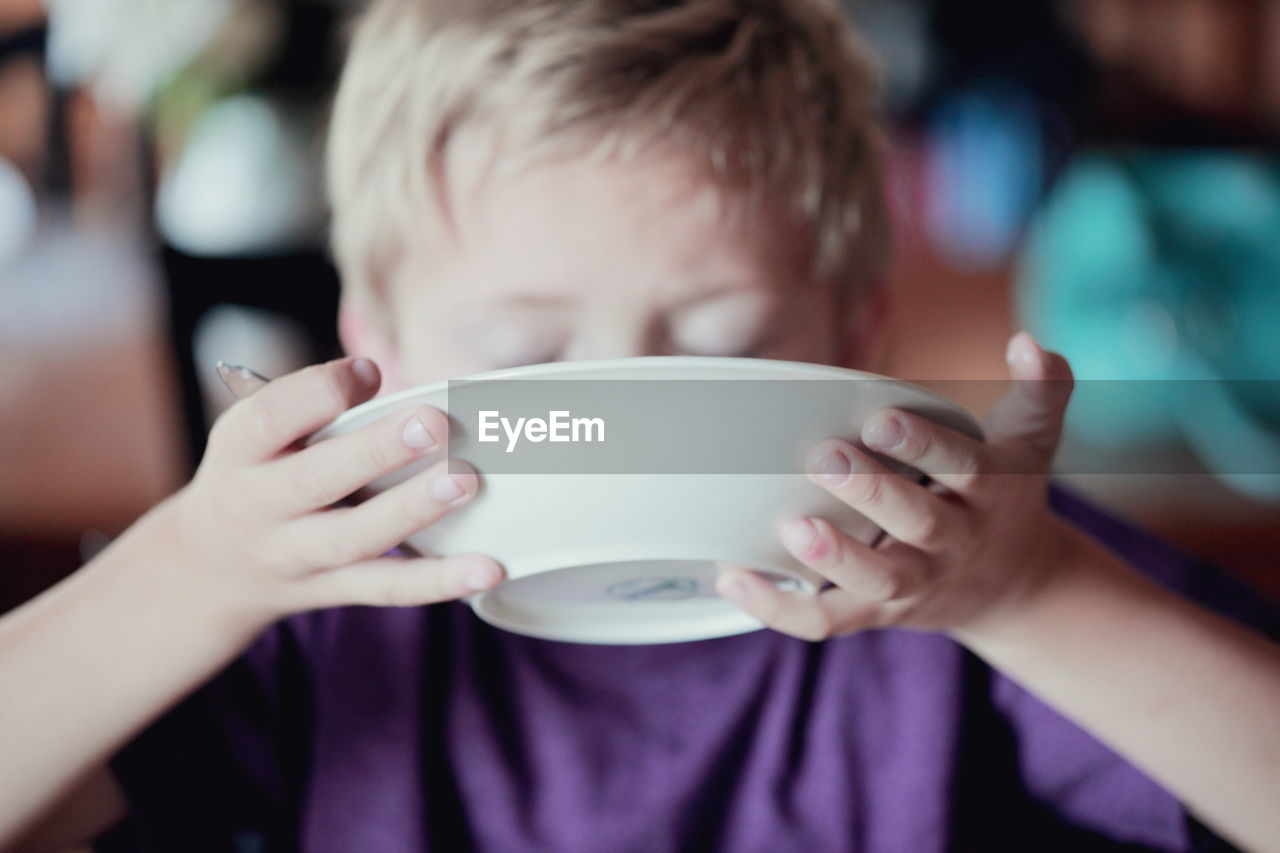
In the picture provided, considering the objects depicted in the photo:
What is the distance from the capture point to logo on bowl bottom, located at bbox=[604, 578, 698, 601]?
1.69 ft

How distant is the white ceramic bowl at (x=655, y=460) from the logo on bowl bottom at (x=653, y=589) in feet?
0.11

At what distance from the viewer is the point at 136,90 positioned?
6.55ft

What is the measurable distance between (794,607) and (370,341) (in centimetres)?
50

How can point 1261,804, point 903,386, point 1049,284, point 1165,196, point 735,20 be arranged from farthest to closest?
point 1049,284
point 1165,196
point 735,20
point 1261,804
point 903,386

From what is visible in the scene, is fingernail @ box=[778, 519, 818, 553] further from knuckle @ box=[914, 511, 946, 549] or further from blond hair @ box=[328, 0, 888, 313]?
blond hair @ box=[328, 0, 888, 313]

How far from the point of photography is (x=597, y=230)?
68 centimetres

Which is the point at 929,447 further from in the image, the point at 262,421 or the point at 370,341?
the point at 370,341

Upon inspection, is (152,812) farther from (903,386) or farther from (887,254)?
(887,254)

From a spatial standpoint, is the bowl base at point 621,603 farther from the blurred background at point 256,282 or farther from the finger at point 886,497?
the blurred background at point 256,282

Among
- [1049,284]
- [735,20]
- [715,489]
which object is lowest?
[1049,284]

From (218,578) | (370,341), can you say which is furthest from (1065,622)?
(370,341)

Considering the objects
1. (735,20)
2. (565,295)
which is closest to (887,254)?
(735,20)

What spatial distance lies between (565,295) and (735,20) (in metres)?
0.30

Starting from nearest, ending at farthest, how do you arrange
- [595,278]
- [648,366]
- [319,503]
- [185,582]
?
[648,366], [319,503], [185,582], [595,278]
